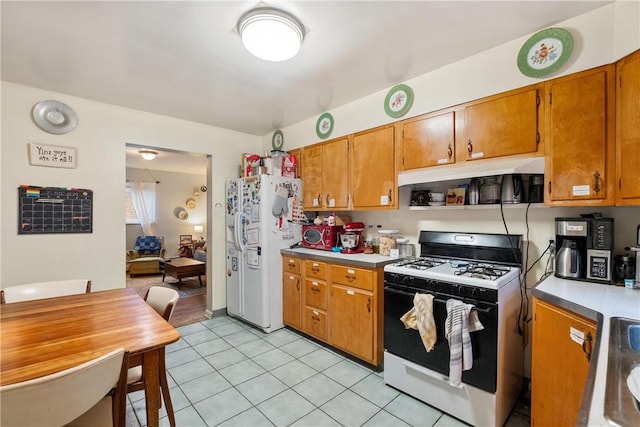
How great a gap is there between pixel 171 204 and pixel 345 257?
268 inches

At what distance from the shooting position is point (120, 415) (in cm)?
120

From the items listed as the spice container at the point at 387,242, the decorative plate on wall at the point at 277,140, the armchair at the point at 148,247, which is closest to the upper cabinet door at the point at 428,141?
the spice container at the point at 387,242

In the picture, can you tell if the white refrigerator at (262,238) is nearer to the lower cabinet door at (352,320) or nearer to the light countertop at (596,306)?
the lower cabinet door at (352,320)

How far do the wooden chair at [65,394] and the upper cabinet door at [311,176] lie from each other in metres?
2.39

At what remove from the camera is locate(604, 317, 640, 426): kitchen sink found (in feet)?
1.98

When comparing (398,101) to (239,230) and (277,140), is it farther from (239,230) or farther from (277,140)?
(239,230)

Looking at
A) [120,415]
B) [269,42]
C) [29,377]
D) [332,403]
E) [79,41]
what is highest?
[79,41]

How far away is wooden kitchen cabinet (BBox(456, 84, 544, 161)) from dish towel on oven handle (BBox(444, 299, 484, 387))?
1087 mm

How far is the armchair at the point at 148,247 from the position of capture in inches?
272

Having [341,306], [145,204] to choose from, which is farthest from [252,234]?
[145,204]

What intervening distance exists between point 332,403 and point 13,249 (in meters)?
3.01

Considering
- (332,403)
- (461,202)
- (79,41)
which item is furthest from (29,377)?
(461,202)

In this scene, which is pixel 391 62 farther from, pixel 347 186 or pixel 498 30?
pixel 347 186

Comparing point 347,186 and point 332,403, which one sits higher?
point 347,186
